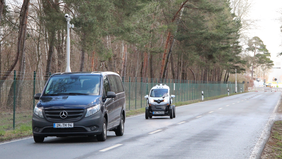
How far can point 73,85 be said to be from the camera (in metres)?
12.8

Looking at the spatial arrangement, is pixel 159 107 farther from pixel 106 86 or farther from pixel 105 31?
pixel 106 86

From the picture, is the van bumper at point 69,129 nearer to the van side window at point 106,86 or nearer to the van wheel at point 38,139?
the van wheel at point 38,139

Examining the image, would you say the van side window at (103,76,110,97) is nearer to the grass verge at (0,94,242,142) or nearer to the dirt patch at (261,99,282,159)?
the grass verge at (0,94,242,142)

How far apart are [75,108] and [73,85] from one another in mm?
1366

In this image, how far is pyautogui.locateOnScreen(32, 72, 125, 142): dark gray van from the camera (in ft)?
38.0

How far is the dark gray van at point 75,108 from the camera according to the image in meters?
11.6

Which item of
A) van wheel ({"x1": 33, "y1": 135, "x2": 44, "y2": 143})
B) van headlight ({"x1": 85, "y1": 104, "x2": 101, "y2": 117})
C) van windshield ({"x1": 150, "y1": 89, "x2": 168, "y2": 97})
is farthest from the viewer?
van windshield ({"x1": 150, "y1": 89, "x2": 168, "y2": 97})

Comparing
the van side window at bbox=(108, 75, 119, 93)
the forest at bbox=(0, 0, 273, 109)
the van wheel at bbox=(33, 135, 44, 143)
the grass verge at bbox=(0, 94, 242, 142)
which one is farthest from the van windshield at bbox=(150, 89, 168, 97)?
the van wheel at bbox=(33, 135, 44, 143)

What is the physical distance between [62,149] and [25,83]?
9.65m

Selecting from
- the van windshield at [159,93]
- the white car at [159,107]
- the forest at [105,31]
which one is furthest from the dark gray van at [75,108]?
the van windshield at [159,93]

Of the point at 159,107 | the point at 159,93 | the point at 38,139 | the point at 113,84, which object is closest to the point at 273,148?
the point at 113,84

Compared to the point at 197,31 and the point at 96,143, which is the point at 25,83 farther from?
the point at 197,31

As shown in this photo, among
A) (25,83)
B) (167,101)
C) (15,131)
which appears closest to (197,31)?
(167,101)

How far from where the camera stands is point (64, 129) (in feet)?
38.0
